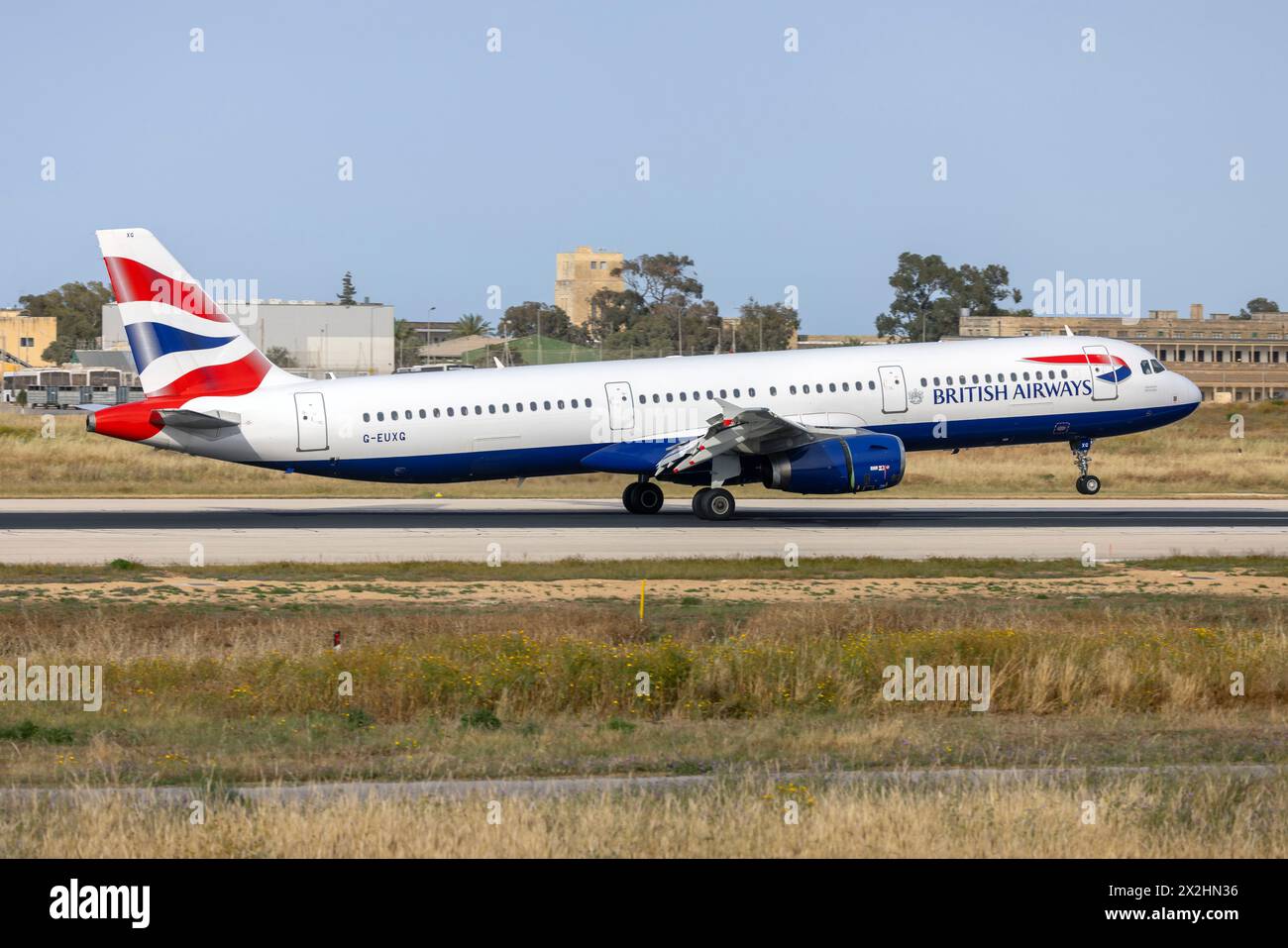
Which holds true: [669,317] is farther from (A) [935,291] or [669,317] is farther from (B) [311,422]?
(B) [311,422]

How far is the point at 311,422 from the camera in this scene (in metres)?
38.0

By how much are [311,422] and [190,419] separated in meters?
2.87

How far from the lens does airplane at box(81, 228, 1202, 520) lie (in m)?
37.7

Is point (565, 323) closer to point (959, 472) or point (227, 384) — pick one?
point (959, 472)

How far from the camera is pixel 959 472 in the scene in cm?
6159

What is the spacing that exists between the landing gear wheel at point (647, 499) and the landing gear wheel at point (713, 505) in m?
1.90

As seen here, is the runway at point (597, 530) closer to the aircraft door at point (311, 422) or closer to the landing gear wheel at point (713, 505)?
the landing gear wheel at point (713, 505)

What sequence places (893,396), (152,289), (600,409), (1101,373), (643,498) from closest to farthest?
(152,289)
(600,409)
(893,396)
(643,498)
(1101,373)

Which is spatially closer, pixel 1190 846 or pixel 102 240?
pixel 1190 846

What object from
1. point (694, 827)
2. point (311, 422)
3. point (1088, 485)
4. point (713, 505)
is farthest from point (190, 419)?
point (694, 827)

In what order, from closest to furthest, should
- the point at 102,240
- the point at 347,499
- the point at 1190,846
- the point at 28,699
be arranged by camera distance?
1. the point at 1190,846
2. the point at 28,699
3. the point at 102,240
4. the point at 347,499

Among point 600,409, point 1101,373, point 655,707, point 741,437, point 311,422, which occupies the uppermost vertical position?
point 1101,373
